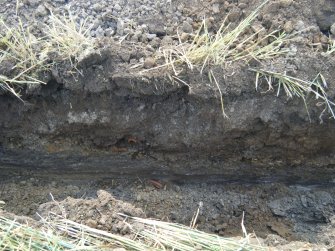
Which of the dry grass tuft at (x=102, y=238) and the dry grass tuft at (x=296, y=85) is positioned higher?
the dry grass tuft at (x=296, y=85)

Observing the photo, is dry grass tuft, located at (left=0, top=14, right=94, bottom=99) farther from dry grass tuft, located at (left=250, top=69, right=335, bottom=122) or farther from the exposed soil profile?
dry grass tuft, located at (left=250, top=69, right=335, bottom=122)

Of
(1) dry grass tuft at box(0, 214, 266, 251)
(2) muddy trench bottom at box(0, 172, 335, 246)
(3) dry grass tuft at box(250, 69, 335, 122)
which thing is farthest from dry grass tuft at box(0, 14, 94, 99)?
(3) dry grass tuft at box(250, 69, 335, 122)

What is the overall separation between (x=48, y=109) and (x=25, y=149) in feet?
1.23

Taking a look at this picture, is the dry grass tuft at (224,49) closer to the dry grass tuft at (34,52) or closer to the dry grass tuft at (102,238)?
the dry grass tuft at (34,52)

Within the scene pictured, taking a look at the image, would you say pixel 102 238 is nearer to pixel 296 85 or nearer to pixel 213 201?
pixel 213 201

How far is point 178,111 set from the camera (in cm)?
322

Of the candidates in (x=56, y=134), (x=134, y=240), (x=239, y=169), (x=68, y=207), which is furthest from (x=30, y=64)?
(x=239, y=169)

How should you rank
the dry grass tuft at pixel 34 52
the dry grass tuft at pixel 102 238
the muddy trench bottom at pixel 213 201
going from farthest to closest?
the muddy trench bottom at pixel 213 201, the dry grass tuft at pixel 34 52, the dry grass tuft at pixel 102 238

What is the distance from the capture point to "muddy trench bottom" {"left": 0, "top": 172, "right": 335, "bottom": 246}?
3.29 m

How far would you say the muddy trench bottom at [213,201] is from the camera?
10.8 ft

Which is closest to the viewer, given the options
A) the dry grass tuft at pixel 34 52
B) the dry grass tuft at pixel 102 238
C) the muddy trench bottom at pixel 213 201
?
the dry grass tuft at pixel 102 238

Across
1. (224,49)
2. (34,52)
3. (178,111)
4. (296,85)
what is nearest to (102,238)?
(178,111)

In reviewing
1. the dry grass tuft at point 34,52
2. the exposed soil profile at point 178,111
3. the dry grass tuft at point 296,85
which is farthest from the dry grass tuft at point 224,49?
the dry grass tuft at point 34,52

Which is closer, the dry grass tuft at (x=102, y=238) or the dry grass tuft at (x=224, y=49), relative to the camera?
the dry grass tuft at (x=102, y=238)
